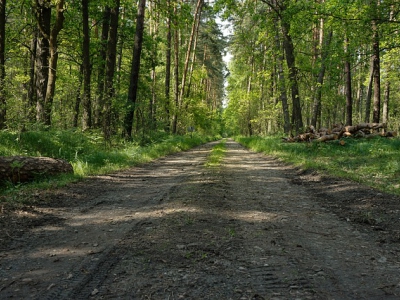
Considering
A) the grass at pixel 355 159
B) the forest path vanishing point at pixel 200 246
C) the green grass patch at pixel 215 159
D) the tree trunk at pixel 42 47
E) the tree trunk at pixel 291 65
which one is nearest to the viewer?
the forest path vanishing point at pixel 200 246

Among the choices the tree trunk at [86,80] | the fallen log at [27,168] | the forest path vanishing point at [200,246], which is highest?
the tree trunk at [86,80]

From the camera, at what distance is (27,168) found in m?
6.92

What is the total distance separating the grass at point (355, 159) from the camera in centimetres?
803

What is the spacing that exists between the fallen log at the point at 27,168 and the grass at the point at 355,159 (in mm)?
7320

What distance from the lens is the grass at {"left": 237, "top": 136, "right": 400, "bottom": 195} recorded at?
803cm

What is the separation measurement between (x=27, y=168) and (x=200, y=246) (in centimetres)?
514

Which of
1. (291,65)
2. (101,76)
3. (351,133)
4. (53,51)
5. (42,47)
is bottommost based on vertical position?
(351,133)

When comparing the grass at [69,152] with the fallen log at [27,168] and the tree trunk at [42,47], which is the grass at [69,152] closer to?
the fallen log at [27,168]

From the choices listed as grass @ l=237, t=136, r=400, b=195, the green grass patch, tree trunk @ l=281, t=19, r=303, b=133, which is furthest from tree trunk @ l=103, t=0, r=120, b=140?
tree trunk @ l=281, t=19, r=303, b=133

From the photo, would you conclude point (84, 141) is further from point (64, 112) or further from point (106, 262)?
point (106, 262)

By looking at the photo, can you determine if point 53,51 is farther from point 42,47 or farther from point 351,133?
point 351,133

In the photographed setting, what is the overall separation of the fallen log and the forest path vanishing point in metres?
1.07

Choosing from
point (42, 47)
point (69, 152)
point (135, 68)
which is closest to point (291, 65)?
point (135, 68)

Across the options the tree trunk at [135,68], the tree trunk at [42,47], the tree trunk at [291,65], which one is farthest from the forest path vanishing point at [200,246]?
the tree trunk at [291,65]
